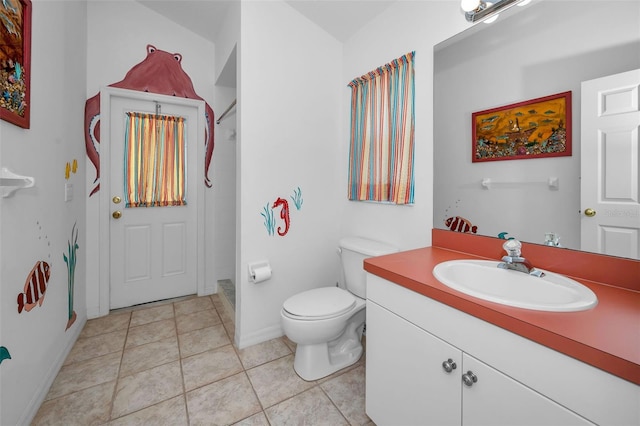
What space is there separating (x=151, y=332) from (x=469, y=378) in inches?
91.0

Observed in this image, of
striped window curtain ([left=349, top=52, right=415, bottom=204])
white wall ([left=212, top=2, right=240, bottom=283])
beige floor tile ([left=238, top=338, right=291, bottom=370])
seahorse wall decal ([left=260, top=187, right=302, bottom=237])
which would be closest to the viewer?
striped window curtain ([left=349, top=52, right=415, bottom=204])

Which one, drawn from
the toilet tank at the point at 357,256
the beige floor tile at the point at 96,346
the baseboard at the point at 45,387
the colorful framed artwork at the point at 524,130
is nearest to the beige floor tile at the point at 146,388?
the baseboard at the point at 45,387

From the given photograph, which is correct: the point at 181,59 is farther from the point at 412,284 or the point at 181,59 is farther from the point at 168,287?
the point at 412,284

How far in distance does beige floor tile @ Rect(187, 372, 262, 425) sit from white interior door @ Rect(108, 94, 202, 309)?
1527 millimetres

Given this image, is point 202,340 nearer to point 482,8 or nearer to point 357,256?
point 357,256

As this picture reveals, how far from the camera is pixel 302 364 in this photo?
170 centimetres

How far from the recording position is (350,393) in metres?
1.56

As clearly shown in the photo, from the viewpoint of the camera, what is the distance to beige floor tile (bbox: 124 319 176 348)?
208 cm

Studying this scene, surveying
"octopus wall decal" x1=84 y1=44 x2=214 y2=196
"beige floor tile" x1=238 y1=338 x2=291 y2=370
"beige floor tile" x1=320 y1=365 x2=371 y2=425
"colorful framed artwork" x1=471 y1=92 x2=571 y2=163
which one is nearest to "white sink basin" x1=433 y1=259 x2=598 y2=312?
"colorful framed artwork" x1=471 y1=92 x2=571 y2=163

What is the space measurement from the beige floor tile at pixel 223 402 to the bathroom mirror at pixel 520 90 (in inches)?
57.4

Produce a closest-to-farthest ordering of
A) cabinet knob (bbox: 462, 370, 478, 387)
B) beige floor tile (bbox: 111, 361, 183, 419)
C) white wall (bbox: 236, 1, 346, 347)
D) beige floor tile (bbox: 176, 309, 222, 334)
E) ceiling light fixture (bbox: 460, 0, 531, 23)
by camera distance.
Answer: cabinet knob (bbox: 462, 370, 478, 387)
ceiling light fixture (bbox: 460, 0, 531, 23)
beige floor tile (bbox: 111, 361, 183, 419)
white wall (bbox: 236, 1, 346, 347)
beige floor tile (bbox: 176, 309, 222, 334)

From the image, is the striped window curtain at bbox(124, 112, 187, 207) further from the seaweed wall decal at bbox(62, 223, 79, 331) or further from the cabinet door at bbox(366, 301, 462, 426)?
the cabinet door at bbox(366, 301, 462, 426)

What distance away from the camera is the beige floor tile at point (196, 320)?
7.52 feet

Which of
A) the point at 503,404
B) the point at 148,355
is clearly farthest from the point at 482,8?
the point at 148,355
